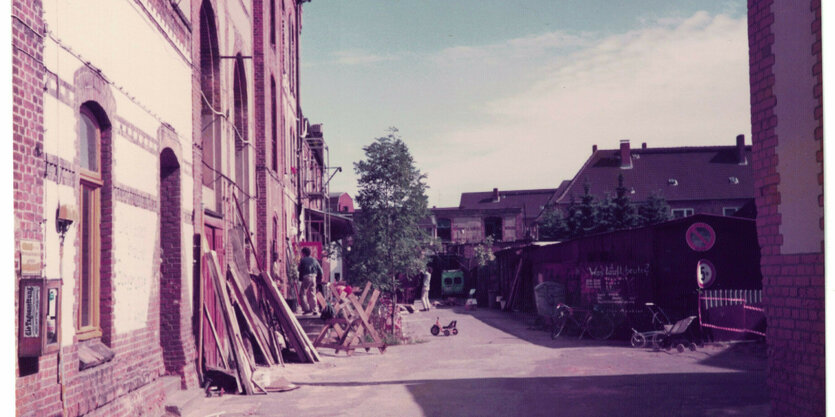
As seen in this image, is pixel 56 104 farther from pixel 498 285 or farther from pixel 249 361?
pixel 498 285

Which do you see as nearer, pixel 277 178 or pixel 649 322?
pixel 649 322

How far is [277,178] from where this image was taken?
21641mm

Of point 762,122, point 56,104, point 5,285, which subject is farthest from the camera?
point 762,122

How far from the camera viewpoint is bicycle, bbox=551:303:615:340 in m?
19.7

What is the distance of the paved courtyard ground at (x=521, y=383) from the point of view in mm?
9883

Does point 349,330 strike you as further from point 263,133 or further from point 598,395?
point 598,395

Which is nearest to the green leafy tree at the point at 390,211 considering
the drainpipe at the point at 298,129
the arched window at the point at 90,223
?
the drainpipe at the point at 298,129

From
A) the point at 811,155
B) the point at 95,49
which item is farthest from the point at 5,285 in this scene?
the point at 811,155

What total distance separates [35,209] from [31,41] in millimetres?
1311

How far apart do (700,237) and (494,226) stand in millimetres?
54369

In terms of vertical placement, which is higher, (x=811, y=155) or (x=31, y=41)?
(x=31, y=41)

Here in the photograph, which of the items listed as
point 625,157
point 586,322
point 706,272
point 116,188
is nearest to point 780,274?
point 116,188

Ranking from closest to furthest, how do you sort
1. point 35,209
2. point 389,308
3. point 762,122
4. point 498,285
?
point 35,209
point 762,122
point 389,308
point 498,285

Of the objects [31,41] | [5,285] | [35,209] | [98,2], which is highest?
[98,2]
